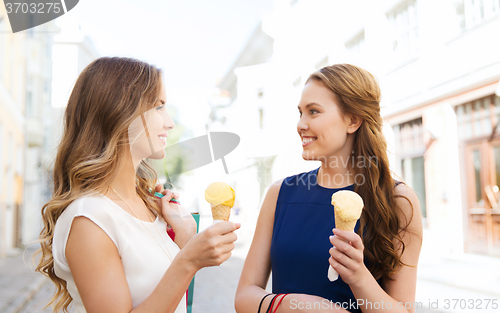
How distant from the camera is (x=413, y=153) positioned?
8.91 meters

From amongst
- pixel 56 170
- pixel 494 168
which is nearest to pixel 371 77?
pixel 56 170

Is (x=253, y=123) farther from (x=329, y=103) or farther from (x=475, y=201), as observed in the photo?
(x=329, y=103)

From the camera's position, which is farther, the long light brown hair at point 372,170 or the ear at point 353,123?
the ear at point 353,123

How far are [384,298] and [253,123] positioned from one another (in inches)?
295

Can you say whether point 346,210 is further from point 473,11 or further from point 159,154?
point 473,11

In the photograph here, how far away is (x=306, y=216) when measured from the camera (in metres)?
1.52

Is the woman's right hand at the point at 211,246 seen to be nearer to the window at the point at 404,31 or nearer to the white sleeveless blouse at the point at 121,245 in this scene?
the white sleeveless blouse at the point at 121,245

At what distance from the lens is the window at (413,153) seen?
863cm

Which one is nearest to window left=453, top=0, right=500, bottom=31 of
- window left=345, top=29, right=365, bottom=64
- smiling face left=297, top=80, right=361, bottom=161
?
window left=345, top=29, right=365, bottom=64

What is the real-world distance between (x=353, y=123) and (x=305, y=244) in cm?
56

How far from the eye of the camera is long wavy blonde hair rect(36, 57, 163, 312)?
3.98ft

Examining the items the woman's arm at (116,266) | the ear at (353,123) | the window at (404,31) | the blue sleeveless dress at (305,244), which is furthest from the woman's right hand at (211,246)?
the window at (404,31)

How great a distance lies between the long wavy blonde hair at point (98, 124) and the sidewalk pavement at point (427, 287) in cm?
358

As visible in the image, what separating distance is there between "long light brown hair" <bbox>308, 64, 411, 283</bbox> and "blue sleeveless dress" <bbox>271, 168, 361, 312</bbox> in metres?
0.08
